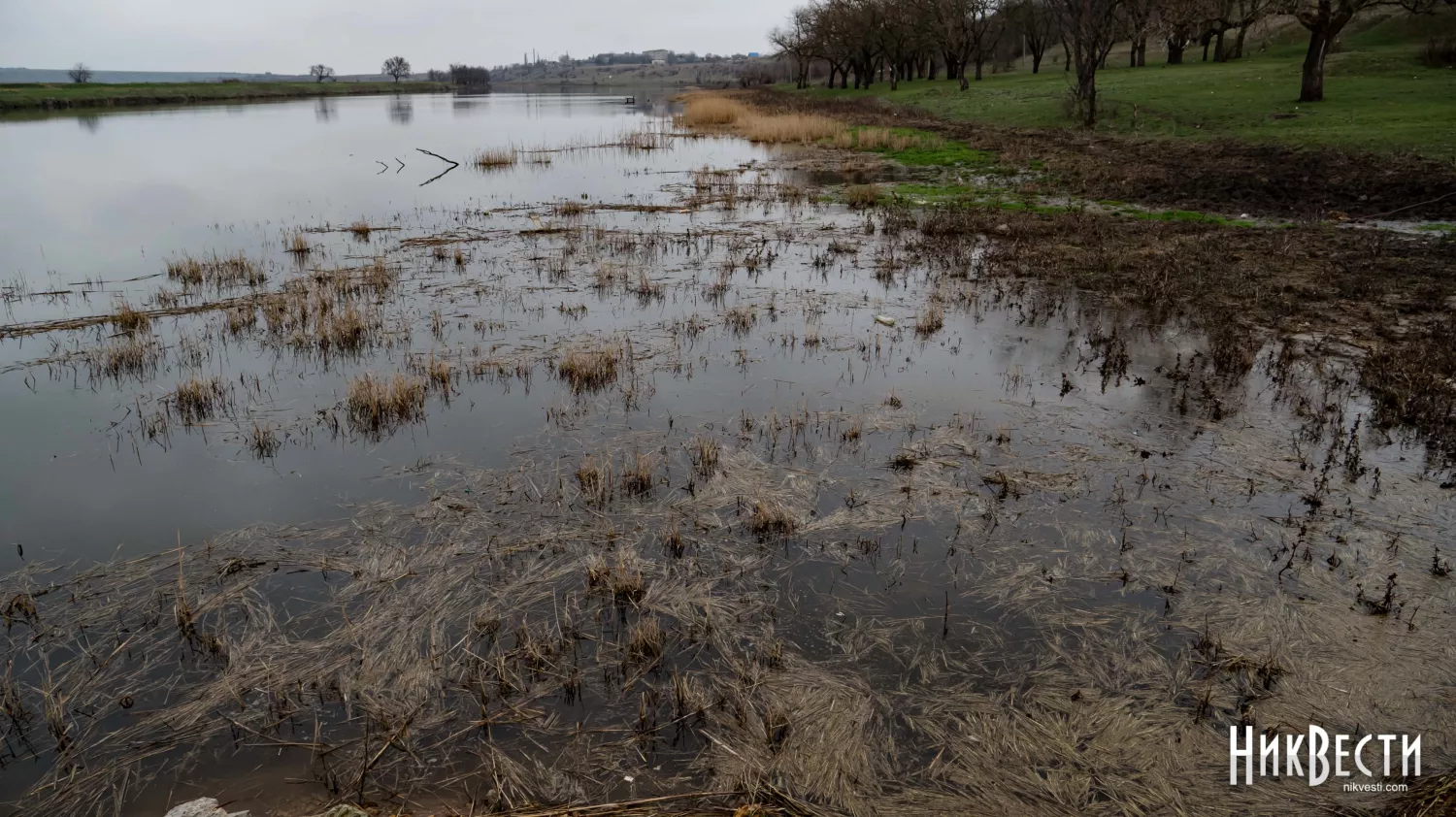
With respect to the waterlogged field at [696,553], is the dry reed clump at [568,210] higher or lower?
higher

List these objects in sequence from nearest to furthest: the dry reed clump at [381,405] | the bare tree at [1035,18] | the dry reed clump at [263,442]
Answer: the dry reed clump at [263,442] < the dry reed clump at [381,405] < the bare tree at [1035,18]

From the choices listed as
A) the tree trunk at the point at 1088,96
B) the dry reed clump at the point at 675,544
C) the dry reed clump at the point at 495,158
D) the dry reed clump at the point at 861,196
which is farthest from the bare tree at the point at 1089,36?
the dry reed clump at the point at 675,544

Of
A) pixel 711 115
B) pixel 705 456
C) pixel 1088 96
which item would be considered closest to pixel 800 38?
pixel 711 115

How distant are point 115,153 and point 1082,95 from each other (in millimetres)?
41632

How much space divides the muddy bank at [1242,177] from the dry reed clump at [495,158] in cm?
1940

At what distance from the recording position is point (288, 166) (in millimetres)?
30750

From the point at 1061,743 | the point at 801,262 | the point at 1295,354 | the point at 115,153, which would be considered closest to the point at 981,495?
the point at 1061,743

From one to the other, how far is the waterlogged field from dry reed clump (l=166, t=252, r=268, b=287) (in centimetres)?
121

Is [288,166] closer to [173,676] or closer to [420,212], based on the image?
[420,212]

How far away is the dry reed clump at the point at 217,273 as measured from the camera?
48.4 ft

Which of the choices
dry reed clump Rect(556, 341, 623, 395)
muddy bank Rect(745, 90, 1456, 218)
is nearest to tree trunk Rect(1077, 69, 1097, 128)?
muddy bank Rect(745, 90, 1456, 218)

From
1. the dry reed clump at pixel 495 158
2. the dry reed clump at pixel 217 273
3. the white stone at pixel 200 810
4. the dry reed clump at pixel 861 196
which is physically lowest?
the white stone at pixel 200 810

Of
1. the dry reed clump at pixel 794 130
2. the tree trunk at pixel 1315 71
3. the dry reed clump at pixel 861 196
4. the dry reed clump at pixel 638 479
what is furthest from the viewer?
the dry reed clump at pixel 794 130

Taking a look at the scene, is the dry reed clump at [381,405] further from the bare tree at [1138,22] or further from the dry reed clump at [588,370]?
the bare tree at [1138,22]
